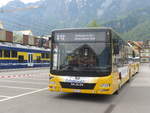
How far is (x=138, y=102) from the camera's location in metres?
9.46

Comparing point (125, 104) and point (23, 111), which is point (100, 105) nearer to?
point (125, 104)

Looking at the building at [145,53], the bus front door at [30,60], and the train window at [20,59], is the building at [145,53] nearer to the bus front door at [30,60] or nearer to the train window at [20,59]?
the bus front door at [30,60]

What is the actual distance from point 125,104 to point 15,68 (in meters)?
24.8

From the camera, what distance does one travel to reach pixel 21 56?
108 feet

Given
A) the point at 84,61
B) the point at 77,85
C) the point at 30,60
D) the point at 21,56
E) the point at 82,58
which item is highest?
the point at 21,56

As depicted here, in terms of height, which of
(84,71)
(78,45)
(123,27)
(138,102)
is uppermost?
(123,27)

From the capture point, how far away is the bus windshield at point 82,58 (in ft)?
30.0

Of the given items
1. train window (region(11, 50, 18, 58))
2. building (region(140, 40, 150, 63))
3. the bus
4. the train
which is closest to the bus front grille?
the bus

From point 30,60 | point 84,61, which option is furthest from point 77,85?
point 30,60

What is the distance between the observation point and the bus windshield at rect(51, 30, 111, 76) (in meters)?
9.15

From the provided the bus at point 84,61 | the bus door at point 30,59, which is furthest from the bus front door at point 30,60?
the bus at point 84,61

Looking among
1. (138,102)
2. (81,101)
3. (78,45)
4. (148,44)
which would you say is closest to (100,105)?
(81,101)

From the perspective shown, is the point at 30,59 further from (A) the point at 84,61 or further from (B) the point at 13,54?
(A) the point at 84,61

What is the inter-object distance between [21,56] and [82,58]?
24.5 metres
